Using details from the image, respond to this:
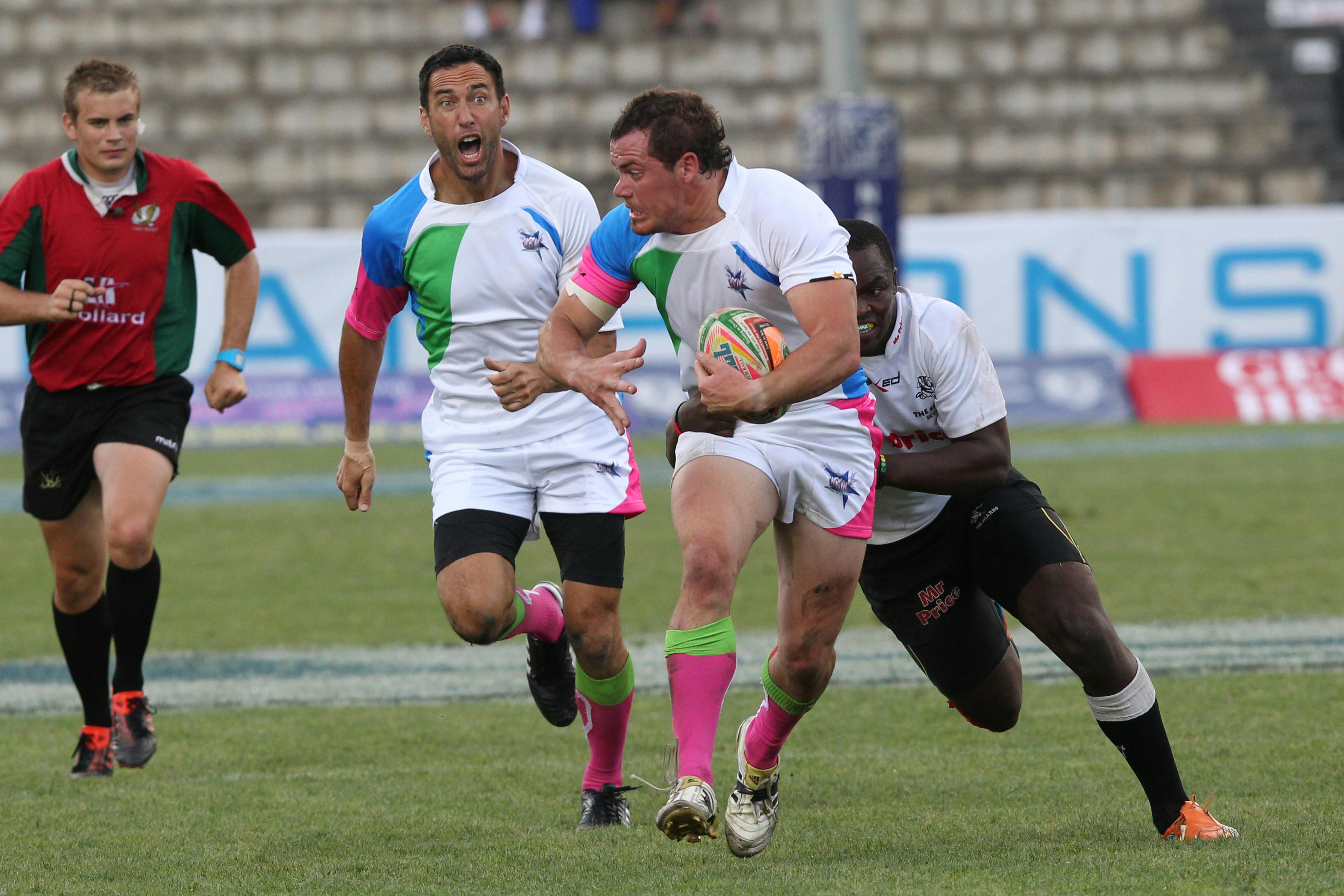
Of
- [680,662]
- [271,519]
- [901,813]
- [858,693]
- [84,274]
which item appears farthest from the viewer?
[271,519]

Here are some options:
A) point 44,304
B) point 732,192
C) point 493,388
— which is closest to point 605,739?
point 493,388

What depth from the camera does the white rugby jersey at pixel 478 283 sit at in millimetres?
5414

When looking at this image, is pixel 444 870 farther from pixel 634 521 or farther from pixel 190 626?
pixel 634 521

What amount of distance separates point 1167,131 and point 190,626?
58.5 feet

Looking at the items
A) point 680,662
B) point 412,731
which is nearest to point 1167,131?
point 412,731

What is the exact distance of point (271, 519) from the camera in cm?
1339

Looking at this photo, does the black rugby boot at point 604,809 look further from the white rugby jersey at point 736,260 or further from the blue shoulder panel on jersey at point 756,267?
the blue shoulder panel on jersey at point 756,267

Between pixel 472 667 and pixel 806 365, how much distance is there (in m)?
4.10

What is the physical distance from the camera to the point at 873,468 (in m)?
4.86

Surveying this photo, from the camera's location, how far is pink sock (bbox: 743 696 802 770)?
15.5 feet

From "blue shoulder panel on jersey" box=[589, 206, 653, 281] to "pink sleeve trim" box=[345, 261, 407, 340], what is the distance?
83 centimetres

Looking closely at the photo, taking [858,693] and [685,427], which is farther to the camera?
[858,693]

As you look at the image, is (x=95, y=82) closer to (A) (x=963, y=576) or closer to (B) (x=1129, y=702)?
(A) (x=963, y=576)

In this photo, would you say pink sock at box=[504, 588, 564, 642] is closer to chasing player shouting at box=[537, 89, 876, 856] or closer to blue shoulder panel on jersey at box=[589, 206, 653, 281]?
chasing player shouting at box=[537, 89, 876, 856]
